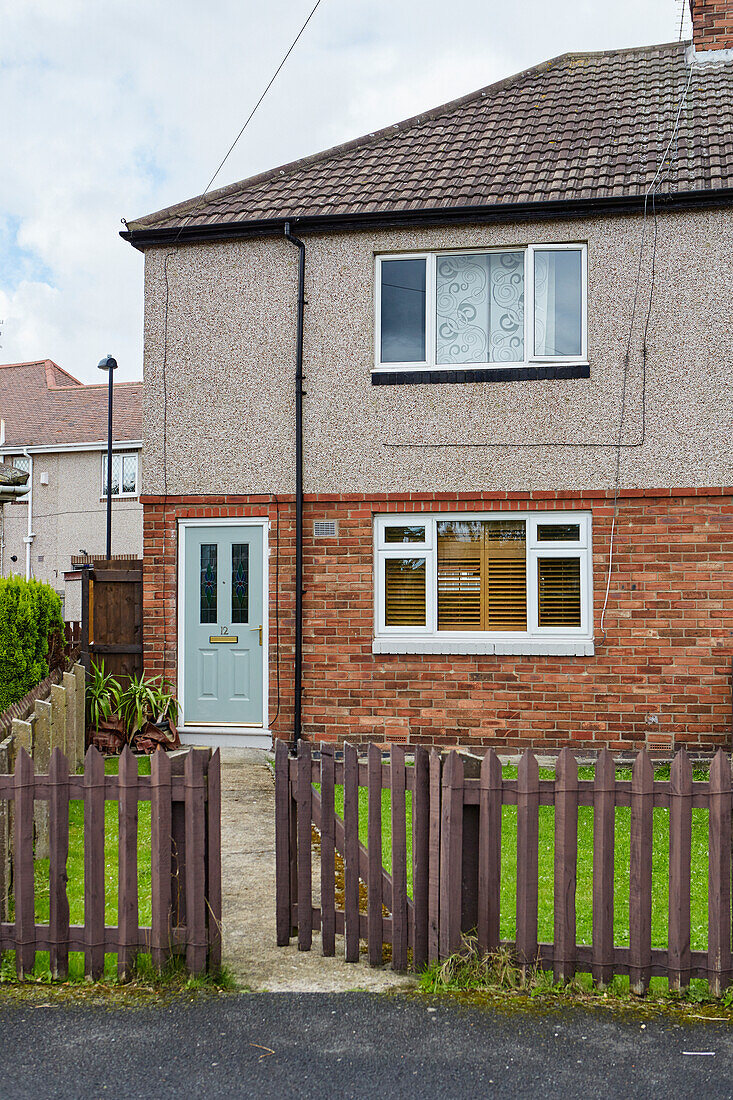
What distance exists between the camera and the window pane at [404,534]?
9.97 metres

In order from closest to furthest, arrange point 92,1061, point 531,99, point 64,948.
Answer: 1. point 92,1061
2. point 64,948
3. point 531,99

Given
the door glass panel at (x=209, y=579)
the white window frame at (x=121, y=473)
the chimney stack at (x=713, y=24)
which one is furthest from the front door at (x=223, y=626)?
the white window frame at (x=121, y=473)

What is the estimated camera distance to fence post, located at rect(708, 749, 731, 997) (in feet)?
13.1

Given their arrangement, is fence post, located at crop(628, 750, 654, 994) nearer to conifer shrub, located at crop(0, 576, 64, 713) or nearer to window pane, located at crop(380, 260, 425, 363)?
conifer shrub, located at crop(0, 576, 64, 713)

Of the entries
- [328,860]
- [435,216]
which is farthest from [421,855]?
[435,216]

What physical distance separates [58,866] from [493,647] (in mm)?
6090

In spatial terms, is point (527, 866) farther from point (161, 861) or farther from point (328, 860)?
point (161, 861)

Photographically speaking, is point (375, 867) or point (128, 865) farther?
point (375, 867)

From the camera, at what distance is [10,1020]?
12.4 ft

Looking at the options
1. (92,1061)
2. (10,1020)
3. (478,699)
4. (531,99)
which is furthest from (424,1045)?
(531,99)

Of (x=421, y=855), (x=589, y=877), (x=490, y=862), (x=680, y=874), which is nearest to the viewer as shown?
(x=680, y=874)

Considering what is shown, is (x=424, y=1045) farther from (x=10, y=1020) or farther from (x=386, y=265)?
(x=386, y=265)

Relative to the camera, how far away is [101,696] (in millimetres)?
9945

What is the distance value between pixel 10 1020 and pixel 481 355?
25.3 feet
